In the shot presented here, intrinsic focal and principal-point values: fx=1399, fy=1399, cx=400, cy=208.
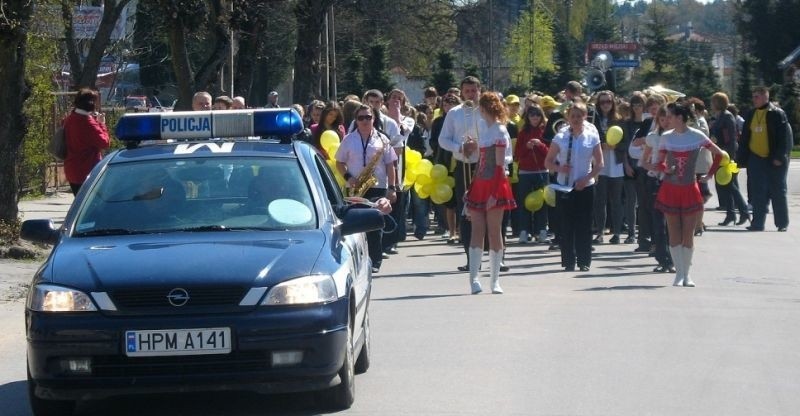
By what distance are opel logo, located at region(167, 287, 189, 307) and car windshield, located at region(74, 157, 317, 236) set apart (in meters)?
0.91

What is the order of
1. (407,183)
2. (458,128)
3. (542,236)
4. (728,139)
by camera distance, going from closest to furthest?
(458,128), (407,183), (542,236), (728,139)

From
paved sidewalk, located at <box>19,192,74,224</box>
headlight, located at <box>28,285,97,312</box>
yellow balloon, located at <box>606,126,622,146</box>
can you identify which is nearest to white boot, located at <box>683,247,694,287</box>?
yellow balloon, located at <box>606,126,622,146</box>

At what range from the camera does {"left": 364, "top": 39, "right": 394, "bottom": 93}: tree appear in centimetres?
5300

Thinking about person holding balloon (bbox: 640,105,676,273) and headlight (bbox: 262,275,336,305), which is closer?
headlight (bbox: 262,275,336,305)

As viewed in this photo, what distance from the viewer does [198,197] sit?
8.11 metres

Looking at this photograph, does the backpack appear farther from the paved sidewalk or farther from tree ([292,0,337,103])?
tree ([292,0,337,103])

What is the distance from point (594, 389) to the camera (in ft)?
27.4

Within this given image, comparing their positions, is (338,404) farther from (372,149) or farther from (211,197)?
(372,149)

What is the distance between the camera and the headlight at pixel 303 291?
7000 mm

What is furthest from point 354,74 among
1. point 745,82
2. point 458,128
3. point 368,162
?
point 458,128

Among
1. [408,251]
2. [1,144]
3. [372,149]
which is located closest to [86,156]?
[1,144]

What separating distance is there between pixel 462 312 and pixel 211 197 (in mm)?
4185

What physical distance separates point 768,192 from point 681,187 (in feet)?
25.3

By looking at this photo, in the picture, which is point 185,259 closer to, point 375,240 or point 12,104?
point 375,240
